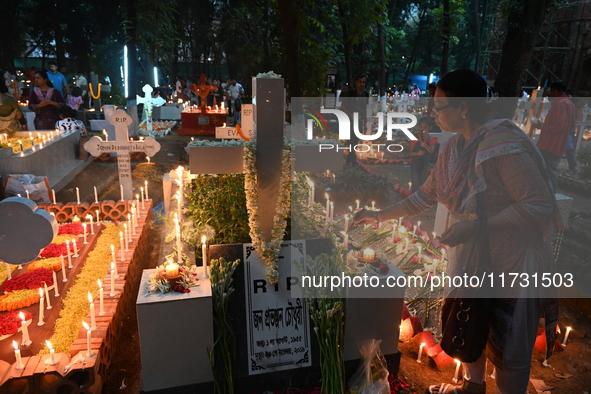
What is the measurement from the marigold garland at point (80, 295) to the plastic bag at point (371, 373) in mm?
2177

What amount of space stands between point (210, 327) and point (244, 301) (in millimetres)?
334

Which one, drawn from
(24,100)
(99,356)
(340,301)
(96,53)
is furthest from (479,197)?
(96,53)

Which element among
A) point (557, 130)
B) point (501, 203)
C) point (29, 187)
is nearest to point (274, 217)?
point (501, 203)

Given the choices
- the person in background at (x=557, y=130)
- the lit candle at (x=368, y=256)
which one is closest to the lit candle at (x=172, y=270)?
the lit candle at (x=368, y=256)

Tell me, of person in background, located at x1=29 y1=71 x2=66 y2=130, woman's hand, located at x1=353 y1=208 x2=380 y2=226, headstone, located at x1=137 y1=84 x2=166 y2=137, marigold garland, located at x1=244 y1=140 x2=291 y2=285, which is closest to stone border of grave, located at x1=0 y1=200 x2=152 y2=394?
marigold garland, located at x1=244 y1=140 x2=291 y2=285

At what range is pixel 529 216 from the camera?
222 centimetres

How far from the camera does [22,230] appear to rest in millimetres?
3549

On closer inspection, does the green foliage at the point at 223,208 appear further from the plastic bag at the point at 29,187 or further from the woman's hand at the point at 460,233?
the plastic bag at the point at 29,187

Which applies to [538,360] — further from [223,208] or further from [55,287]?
[55,287]

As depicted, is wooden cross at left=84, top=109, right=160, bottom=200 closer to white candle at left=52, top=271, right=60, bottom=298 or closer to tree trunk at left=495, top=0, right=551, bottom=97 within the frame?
white candle at left=52, top=271, right=60, bottom=298

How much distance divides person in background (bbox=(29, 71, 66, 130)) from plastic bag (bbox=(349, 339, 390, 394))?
9.61 metres

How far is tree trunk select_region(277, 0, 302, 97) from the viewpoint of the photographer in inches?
329

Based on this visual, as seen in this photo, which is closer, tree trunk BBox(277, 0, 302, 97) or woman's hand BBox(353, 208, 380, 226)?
woman's hand BBox(353, 208, 380, 226)

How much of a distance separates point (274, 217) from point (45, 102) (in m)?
8.79
